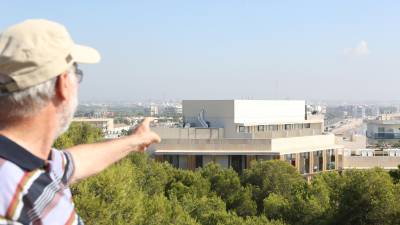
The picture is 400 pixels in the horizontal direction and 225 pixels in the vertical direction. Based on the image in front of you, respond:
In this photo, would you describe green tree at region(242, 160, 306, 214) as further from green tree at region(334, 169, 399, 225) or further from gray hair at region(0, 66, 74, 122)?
gray hair at region(0, 66, 74, 122)

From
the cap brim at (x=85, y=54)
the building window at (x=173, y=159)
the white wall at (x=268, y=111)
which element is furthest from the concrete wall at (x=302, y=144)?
the cap brim at (x=85, y=54)

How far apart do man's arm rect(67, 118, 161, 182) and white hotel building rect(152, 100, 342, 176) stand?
4296 centimetres

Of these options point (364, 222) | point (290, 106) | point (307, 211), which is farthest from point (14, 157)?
point (290, 106)

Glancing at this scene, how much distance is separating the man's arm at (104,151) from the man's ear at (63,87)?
59 centimetres

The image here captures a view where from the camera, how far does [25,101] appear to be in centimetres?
187

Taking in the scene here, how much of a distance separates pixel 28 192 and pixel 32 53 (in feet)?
1.36

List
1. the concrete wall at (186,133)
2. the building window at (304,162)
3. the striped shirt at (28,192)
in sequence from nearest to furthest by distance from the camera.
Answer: the striped shirt at (28,192)
the concrete wall at (186,133)
the building window at (304,162)

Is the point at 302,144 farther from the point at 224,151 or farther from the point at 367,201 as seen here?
the point at 367,201

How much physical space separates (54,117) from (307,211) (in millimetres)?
21184

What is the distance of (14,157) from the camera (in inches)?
71.1

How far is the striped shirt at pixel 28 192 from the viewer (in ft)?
5.67

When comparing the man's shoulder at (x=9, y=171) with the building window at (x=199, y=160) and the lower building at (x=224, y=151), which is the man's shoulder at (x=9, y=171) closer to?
the lower building at (x=224, y=151)

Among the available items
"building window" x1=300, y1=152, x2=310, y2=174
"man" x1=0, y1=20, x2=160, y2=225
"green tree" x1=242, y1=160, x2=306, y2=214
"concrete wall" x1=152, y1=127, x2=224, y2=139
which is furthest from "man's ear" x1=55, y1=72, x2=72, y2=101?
"building window" x1=300, y1=152, x2=310, y2=174

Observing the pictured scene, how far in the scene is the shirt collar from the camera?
180cm
